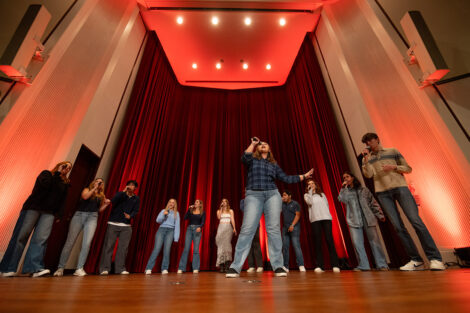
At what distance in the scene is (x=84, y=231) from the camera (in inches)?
120

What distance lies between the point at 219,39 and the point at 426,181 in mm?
5691

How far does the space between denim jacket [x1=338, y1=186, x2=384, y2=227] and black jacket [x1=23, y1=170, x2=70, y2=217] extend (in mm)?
3819

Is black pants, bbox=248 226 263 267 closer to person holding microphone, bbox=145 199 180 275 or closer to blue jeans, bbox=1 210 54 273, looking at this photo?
person holding microphone, bbox=145 199 180 275

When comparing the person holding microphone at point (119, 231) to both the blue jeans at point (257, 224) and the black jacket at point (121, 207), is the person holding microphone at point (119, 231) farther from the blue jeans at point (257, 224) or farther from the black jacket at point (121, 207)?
the blue jeans at point (257, 224)

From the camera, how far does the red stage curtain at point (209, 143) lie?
450cm

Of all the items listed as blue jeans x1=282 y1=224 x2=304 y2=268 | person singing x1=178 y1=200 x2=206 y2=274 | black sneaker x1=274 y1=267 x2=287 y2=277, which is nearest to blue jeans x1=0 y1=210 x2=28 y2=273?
person singing x1=178 y1=200 x2=206 y2=274

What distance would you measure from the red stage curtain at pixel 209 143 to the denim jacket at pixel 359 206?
951 mm

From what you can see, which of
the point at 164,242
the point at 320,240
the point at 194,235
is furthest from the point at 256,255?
the point at 164,242

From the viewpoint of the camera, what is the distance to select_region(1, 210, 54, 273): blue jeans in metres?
2.34

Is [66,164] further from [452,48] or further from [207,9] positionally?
[452,48]

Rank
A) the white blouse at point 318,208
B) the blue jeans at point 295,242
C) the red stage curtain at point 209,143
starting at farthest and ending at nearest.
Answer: the red stage curtain at point 209,143
the blue jeans at point 295,242
the white blouse at point 318,208

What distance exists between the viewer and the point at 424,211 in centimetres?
318

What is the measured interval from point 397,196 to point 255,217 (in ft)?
5.26

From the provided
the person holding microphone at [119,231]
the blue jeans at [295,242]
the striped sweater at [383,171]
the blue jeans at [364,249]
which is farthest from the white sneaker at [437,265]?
the person holding microphone at [119,231]
